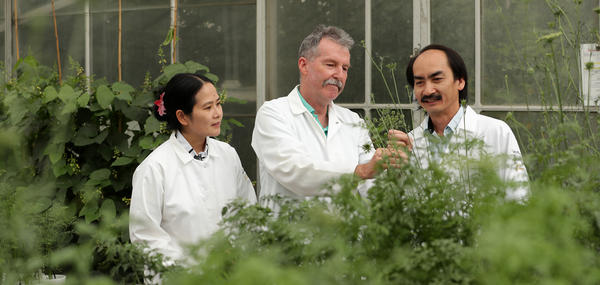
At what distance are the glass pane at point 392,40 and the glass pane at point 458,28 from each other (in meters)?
0.14

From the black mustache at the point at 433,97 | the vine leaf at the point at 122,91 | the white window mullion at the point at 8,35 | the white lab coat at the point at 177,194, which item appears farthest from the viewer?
the white window mullion at the point at 8,35

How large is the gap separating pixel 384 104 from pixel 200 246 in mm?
2625

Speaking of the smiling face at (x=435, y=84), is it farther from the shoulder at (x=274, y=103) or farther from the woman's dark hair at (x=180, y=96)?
the woman's dark hair at (x=180, y=96)

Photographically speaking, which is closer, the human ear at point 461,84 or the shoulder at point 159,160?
the shoulder at point 159,160

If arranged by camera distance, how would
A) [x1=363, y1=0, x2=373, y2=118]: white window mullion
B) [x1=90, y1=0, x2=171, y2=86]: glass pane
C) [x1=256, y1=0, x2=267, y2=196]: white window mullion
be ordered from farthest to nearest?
[x1=90, y1=0, x2=171, y2=86]: glass pane, [x1=256, y1=0, x2=267, y2=196]: white window mullion, [x1=363, y1=0, x2=373, y2=118]: white window mullion

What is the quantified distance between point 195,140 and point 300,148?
403mm

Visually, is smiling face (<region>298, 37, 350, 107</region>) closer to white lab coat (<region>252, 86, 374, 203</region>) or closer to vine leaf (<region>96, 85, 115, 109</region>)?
white lab coat (<region>252, 86, 374, 203</region>)

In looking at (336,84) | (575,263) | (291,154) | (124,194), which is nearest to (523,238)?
(575,263)

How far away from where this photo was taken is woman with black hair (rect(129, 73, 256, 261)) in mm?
2225

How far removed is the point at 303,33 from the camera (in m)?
3.68

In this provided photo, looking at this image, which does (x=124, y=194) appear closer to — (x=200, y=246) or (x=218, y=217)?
(x=218, y=217)

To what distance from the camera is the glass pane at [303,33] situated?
11.7ft

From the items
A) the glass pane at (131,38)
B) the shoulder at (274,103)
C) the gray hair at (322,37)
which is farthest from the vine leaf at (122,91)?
the gray hair at (322,37)

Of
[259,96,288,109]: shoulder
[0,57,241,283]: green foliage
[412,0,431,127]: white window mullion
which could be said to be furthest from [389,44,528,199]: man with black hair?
[0,57,241,283]: green foliage
